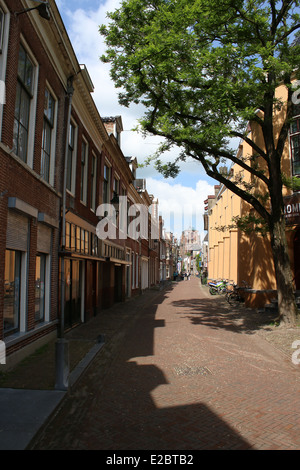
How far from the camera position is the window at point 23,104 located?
7469mm

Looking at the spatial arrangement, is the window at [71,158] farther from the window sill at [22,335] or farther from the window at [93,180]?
the window sill at [22,335]

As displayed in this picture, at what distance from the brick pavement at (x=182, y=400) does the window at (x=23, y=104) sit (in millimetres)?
4845

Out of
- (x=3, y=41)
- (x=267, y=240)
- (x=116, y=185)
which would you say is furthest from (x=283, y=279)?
(x=116, y=185)

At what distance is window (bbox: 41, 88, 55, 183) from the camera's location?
918 centimetres

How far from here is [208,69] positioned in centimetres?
1084

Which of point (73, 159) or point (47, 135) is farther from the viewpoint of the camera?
point (73, 159)

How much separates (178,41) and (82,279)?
26.8ft

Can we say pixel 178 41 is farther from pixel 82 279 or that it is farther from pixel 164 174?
pixel 82 279

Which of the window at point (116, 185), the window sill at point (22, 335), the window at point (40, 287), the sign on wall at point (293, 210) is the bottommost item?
the window sill at point (22, 335)

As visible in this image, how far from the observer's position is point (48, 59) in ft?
30.3

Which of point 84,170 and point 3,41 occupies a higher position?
point 3,41

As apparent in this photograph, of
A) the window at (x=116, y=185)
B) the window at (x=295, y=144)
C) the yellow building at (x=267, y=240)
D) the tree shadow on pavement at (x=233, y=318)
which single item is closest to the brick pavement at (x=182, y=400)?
the tree shadow on pavement at (x=233, y=318)

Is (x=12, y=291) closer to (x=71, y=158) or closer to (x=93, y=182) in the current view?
(x=71, y=158)

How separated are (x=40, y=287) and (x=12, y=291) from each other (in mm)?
1751
